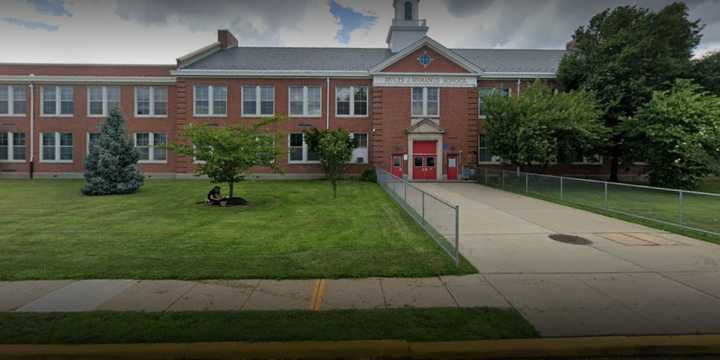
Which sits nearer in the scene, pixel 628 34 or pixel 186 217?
pixel 186 217

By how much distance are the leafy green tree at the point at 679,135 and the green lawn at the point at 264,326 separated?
812 inches

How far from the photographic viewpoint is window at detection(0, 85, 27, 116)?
29.2 meters

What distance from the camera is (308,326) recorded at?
14.3ft

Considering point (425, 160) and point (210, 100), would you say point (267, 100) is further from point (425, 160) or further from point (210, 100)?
point (425, 160)

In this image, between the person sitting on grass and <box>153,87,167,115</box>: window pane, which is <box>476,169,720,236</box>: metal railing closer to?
the person sitting on grass

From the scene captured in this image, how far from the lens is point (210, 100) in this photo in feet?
92.6

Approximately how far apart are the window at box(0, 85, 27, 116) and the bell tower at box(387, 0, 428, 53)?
3105 centimetres

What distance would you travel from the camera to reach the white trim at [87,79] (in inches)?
1137

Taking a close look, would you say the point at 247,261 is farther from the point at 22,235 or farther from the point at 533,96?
the point at 533,96

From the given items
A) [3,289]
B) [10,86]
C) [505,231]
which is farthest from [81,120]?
[505,231]

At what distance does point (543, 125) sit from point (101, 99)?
107 feet

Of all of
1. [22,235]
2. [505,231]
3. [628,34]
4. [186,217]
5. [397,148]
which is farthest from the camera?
[397,148]

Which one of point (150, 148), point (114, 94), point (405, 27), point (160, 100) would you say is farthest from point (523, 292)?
point (114, 94)

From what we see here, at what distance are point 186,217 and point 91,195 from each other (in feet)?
32.8
